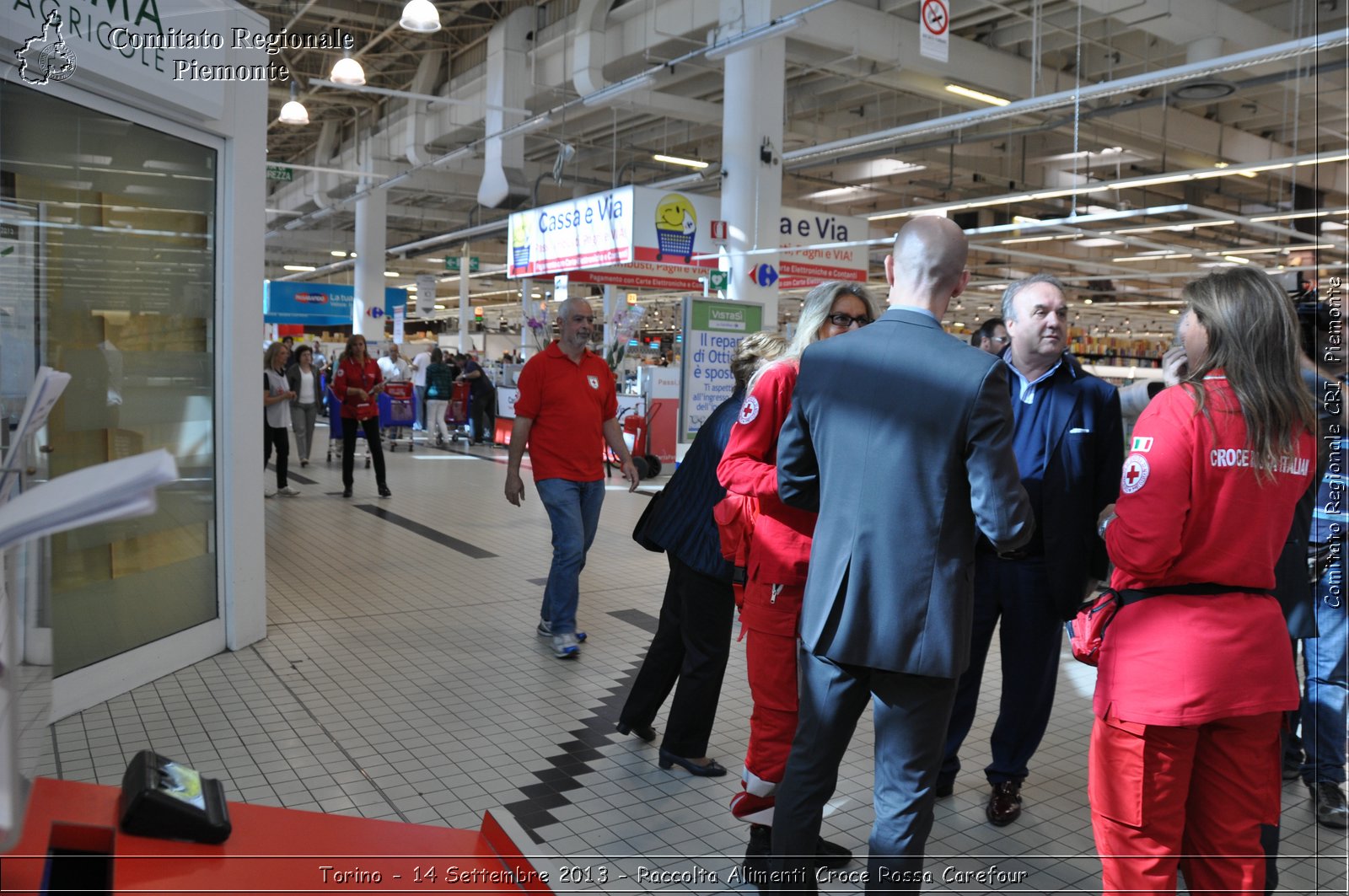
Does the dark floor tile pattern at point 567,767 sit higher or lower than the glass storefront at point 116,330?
lower

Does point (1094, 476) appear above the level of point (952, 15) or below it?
below

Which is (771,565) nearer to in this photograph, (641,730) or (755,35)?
(641,730)

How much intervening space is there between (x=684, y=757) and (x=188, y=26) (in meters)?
3.08

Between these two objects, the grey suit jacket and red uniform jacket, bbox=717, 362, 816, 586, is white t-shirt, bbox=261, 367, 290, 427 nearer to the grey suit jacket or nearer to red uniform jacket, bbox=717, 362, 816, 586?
red uniform jacket, bbox=717, 362, 816, 586

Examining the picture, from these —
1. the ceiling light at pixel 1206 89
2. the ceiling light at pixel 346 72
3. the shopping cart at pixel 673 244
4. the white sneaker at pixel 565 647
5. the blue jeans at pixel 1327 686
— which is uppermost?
the ceiling light at pixel 1206 89

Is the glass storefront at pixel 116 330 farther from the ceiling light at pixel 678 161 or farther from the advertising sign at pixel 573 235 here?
the ceiling light at pixel 678 161

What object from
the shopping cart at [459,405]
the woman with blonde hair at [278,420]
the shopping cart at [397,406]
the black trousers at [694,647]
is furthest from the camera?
the shopping cart at [459,405]

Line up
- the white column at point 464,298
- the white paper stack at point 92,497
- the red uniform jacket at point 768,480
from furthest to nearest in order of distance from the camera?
the white column at point 464,298 → the red uniform jacket at point 768,480 → the white paper stack at point 92,497

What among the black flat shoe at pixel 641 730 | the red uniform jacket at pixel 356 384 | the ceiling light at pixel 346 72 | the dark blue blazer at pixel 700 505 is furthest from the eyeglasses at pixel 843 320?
the ceiling light at pixel 346 72

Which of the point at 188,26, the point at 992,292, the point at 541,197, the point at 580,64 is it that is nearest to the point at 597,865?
the point at 188,26

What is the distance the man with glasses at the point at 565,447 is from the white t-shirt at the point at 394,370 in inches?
355

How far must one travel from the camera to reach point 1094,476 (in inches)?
108

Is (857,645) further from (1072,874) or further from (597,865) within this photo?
(1072,874)

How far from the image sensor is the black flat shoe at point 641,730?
10.8 ft
